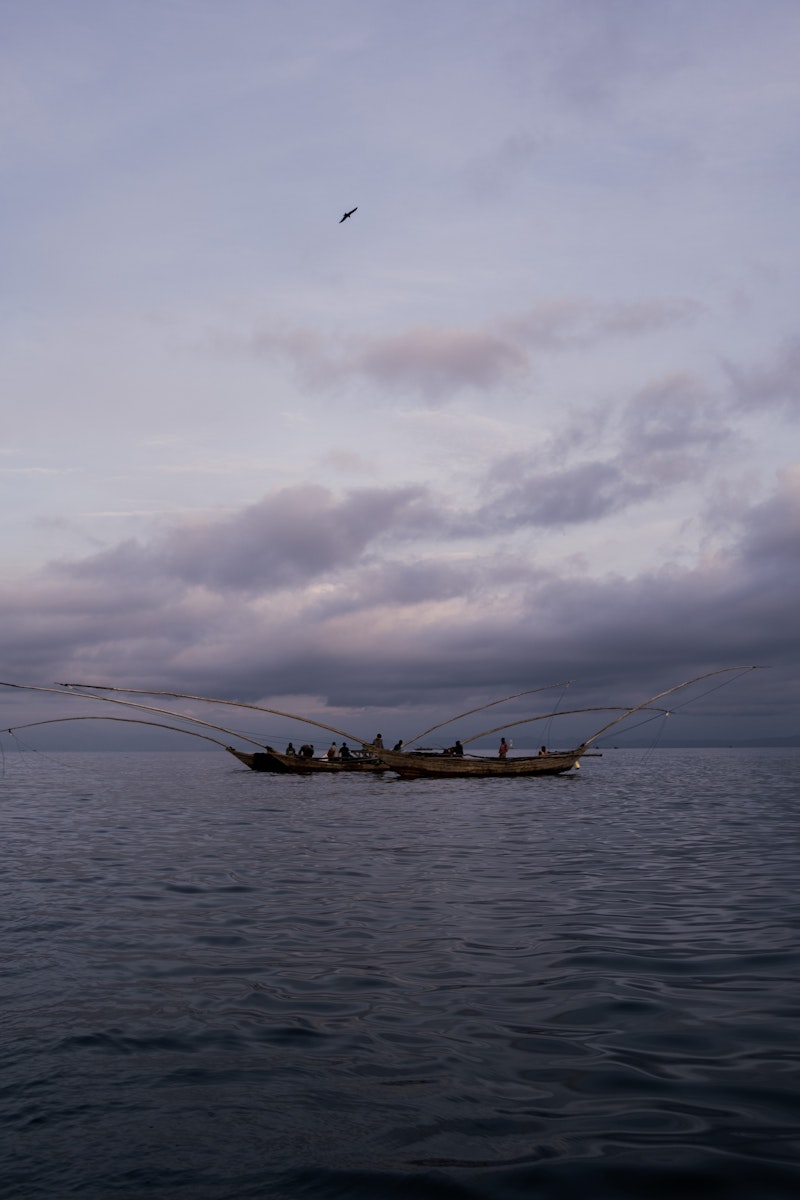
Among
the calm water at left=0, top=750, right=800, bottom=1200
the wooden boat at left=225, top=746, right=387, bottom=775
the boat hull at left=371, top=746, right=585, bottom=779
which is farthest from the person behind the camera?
the wooden boat at left=225, top=746, right=387, bottom=775

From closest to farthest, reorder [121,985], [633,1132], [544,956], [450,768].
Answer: [633,1132], [121,985], [544,956], [450,768]

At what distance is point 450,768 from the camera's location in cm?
4722

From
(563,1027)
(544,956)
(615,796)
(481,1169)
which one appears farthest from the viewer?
(615,796)

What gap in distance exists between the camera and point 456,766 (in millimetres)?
47125

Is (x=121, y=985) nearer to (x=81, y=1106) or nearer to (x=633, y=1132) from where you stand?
(x=81, y=1106)

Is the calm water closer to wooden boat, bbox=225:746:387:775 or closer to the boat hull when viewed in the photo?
the boat hull

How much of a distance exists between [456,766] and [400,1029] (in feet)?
131

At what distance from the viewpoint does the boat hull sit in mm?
46062

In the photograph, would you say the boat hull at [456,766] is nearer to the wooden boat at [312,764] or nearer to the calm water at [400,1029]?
the wooden boat at [312,764]

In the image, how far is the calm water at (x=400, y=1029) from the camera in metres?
5.29

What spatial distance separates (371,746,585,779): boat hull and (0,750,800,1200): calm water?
92.3 feet

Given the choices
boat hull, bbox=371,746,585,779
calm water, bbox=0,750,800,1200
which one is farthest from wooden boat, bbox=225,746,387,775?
calm water, bbox=0,750,800,1200

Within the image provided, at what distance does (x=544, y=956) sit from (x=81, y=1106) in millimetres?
5546

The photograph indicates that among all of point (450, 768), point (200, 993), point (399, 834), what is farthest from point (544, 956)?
point (450, 768)
